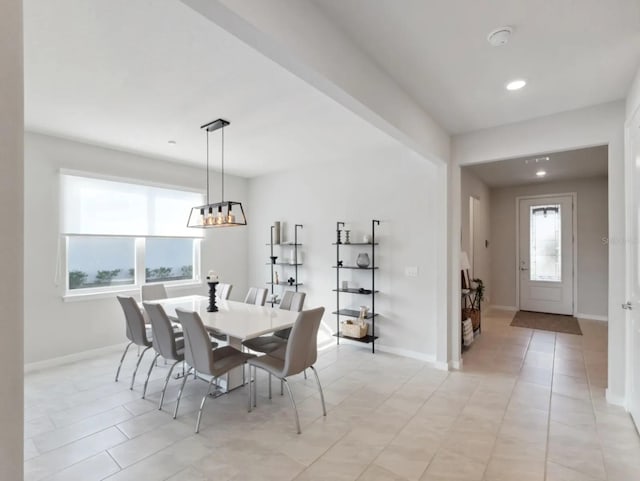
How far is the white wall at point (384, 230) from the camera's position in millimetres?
4145

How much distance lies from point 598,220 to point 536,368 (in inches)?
157

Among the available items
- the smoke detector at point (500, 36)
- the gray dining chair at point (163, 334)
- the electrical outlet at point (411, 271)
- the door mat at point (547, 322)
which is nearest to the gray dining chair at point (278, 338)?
the gray dining chair at point (163, 334)

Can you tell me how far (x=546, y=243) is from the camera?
261 inches

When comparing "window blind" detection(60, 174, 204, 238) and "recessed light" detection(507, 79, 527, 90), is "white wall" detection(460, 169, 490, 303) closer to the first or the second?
"recessed light" detection(507, 79, 527, 90)

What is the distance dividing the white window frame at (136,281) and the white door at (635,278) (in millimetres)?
5321

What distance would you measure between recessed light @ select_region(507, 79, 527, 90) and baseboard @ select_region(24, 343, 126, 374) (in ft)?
17.7

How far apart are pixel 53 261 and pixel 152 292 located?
45.7 inches

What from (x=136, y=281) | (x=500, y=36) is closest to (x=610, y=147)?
(x=500, y=36)

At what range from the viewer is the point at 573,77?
8.39 feet

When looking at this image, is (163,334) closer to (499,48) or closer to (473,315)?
(499,48)

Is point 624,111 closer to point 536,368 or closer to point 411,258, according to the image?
point 411,258

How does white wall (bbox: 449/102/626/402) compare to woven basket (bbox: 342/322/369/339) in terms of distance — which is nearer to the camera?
white wall (bbox: 449/102/626/402)

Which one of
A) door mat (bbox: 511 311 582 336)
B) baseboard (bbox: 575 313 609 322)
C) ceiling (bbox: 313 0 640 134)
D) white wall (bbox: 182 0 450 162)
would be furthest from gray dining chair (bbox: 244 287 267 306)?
baseboard (bbox: 575 313 609 322)
